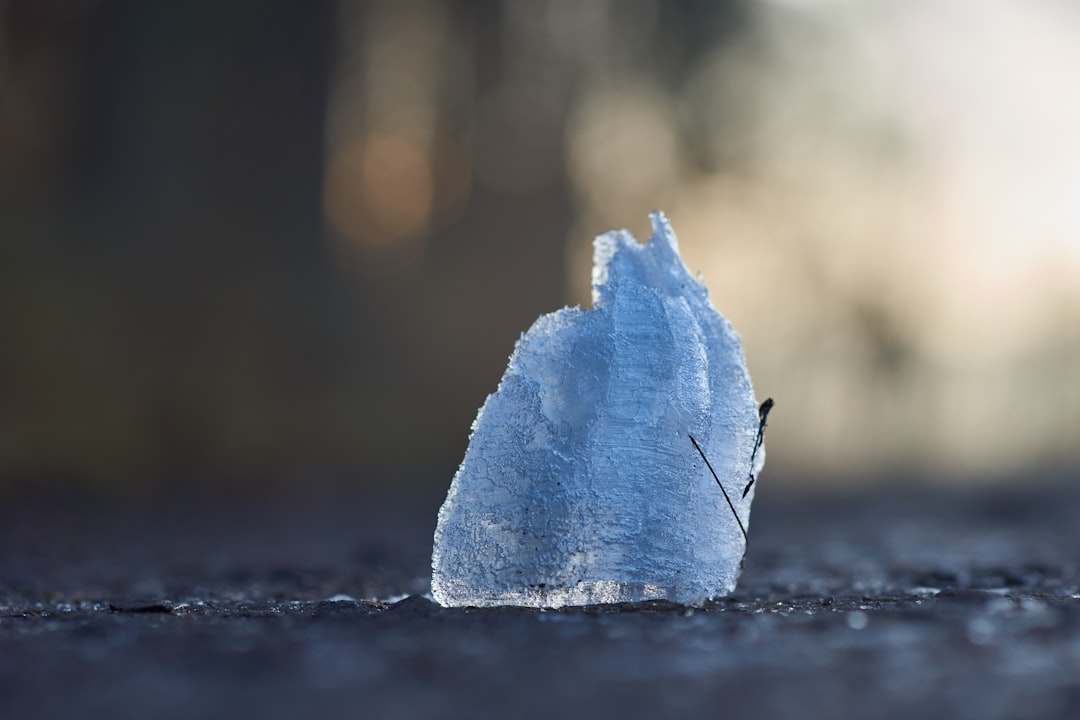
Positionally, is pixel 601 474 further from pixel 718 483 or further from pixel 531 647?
pixel 531 647

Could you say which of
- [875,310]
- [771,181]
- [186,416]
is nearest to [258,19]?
[186,416]

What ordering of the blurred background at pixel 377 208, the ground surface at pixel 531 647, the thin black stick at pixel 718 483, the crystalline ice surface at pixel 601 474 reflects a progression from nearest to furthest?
1. the ground surface at pixel 531 647
2. the crystalline ice surface at pixel 601 474
3. the thin black stick at pixel 718 483
4. the blurred background at pixel 377 208

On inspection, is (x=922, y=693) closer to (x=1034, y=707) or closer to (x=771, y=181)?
(x=1034, y=707)

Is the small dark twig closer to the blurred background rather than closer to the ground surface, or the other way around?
the ground surface

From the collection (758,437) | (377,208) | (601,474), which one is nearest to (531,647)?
(601,474)

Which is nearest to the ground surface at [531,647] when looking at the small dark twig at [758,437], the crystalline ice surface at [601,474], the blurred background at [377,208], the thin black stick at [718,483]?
the crystalline ice surface at [601,474]

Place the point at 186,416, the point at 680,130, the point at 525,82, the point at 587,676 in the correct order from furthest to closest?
the point at 680,130 → the point at 525,82 → the point at 186,416 → the point at 587,676

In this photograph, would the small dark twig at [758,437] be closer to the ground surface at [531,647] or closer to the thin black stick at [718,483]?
the thin black stick at [718,483]
